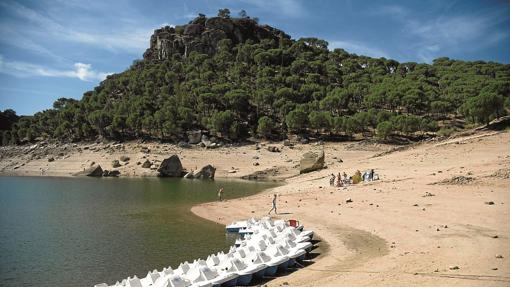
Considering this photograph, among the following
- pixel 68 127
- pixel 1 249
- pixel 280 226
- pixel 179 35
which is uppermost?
pixel 179 35

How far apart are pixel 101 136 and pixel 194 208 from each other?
80356 mm

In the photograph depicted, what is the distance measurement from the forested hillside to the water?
51.8 m

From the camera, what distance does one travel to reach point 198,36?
538 feet

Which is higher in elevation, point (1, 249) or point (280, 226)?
point (280, 226)

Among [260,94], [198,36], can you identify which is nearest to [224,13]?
[198,36]

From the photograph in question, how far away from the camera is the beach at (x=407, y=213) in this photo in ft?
54.5

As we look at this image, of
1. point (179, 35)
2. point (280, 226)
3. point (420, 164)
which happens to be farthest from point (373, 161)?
point (179, 35)

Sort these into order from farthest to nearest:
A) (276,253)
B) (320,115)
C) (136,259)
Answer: (320,115)
(136,259)
(276,253)

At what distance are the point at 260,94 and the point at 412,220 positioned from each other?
9360 centimetres

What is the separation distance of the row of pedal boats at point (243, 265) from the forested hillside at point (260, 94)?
2794 inches

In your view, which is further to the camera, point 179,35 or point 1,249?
point 179,35

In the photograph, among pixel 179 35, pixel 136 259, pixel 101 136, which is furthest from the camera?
pixel 179 35

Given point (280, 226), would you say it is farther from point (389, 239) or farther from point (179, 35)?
point (179, 35)

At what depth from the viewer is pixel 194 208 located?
39812 mm
